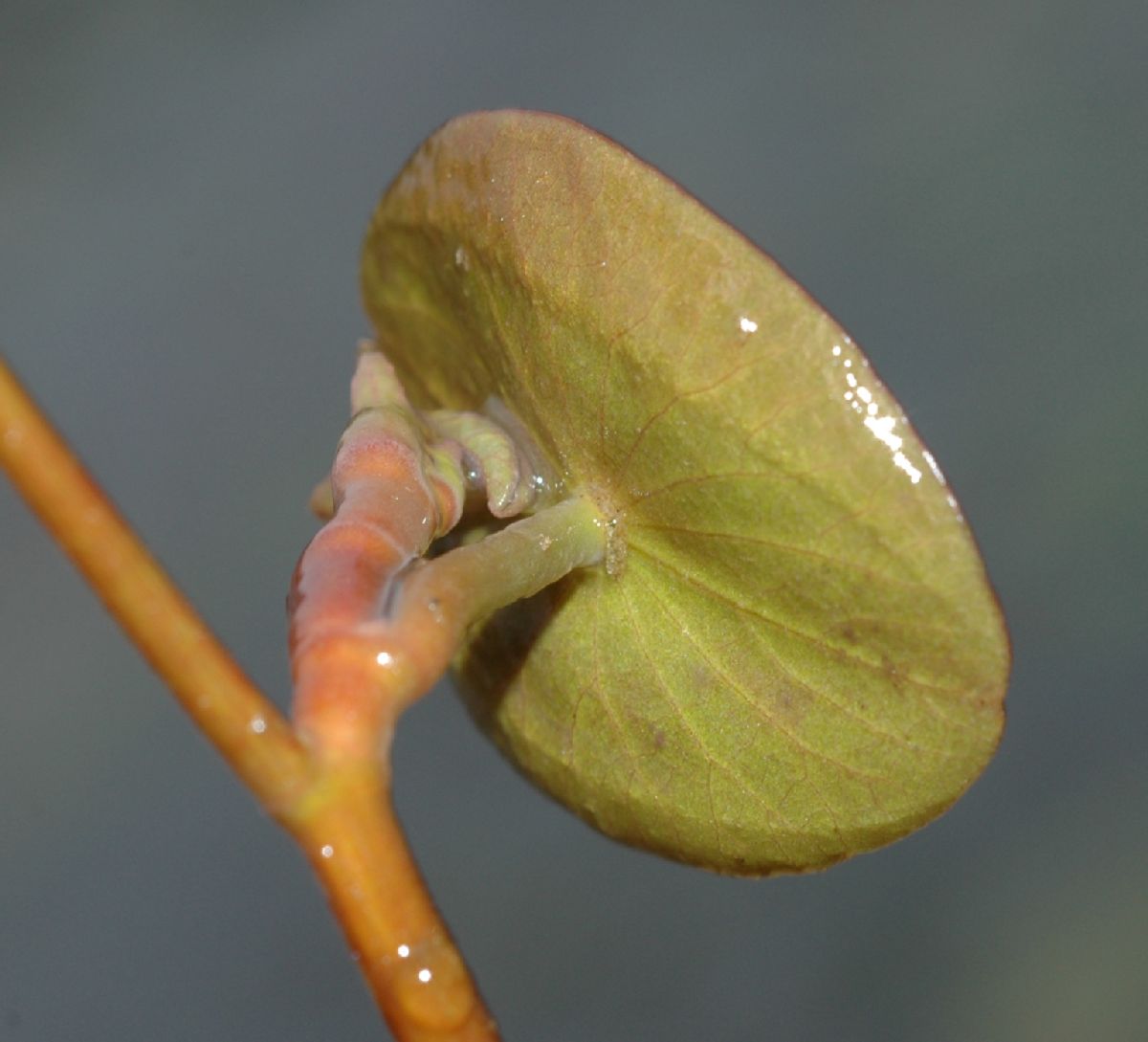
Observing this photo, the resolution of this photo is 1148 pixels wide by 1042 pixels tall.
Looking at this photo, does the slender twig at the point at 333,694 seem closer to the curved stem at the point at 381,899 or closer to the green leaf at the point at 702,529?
the curved stem at the point at 381,899

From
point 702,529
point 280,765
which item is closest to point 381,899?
point 280,765

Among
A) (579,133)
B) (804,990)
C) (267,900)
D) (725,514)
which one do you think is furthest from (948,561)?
(267,900)

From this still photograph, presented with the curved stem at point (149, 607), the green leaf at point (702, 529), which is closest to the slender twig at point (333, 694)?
the curved stem at point (149, 607)

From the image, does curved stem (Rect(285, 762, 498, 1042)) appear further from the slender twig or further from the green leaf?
the green leaf

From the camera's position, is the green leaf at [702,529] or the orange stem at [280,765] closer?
the orange stem at [280,765]

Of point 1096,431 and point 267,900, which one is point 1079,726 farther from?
point 267,900

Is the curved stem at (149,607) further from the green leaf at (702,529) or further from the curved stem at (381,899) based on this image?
the green leaf at (702,529)

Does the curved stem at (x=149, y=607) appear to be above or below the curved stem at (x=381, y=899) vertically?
above

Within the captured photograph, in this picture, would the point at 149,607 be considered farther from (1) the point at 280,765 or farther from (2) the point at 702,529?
(2) the point at 702,529
